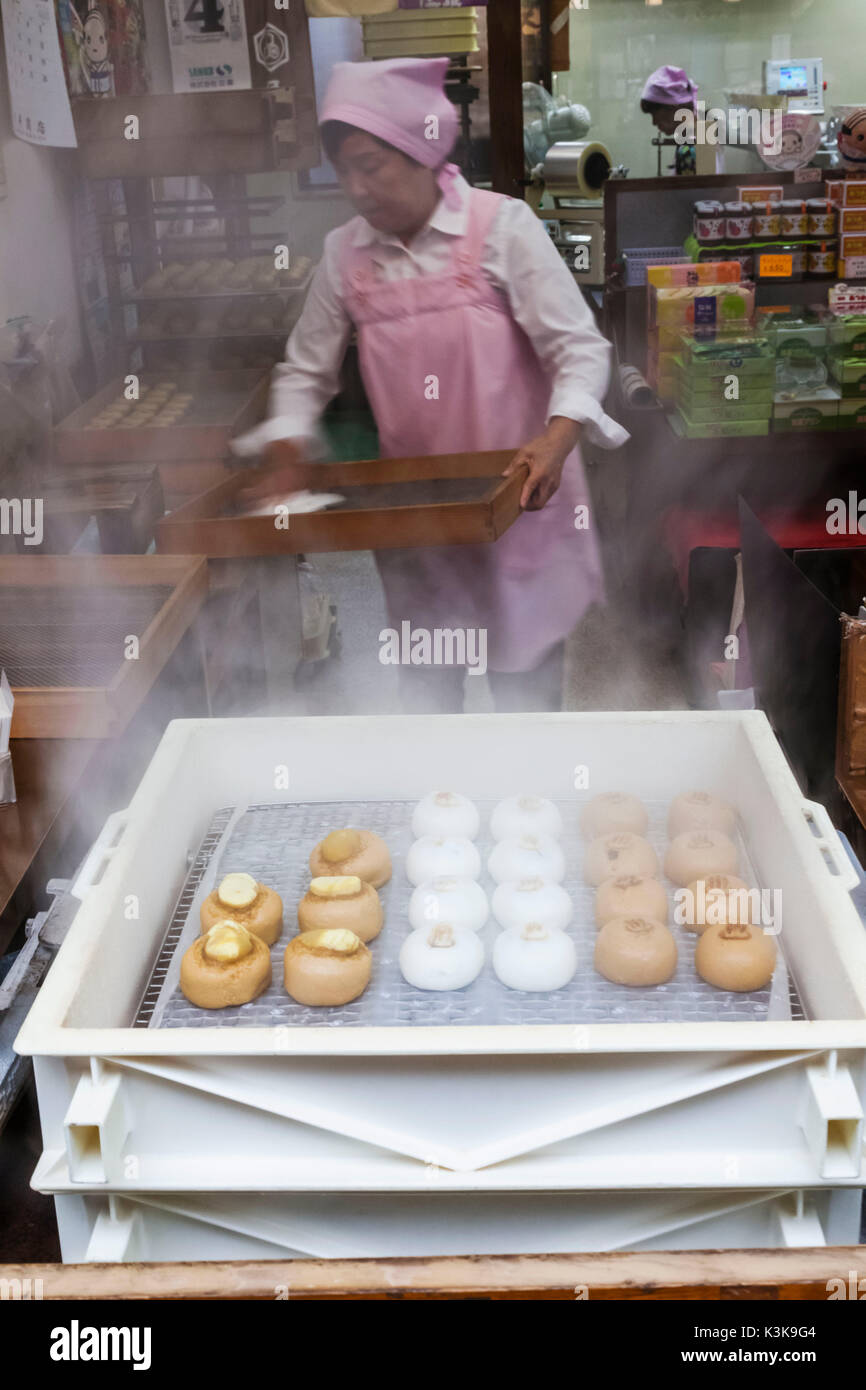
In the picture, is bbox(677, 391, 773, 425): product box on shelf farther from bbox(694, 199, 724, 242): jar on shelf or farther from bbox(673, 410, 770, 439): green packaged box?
bbox(694, 199, 724, 242): jar on shelf

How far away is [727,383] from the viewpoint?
11.6 feet

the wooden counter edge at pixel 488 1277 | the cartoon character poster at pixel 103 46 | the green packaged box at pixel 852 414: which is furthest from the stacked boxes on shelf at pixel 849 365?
the wooden counter edge at pixel 488 1277

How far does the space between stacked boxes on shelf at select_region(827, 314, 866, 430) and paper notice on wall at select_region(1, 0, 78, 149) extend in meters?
2.10

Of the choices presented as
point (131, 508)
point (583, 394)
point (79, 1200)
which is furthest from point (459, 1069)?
point (131, 508)

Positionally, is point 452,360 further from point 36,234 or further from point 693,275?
point 693,275

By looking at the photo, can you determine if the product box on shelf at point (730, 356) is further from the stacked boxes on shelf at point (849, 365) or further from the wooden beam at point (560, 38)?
the wooden beam at point (560, 38)

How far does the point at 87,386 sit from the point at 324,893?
106 inches

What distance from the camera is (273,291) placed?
13.6 feet

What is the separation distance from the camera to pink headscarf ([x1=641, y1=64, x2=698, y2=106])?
4617 millimetres

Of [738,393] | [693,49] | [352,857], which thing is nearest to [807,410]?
[738,393]

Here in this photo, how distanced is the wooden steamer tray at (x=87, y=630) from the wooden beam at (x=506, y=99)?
3.97 ft

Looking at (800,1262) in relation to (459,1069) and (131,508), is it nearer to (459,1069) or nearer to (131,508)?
(459,1069)

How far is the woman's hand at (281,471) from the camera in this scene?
8.01 feet

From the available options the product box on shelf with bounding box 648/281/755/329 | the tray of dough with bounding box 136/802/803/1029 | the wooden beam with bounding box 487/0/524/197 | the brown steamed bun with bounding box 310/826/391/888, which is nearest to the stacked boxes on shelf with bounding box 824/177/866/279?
the product box on shelf with bounding box 648/281/755/329
